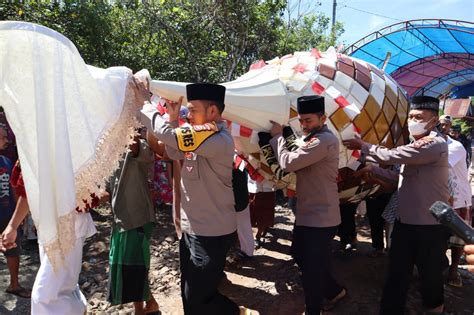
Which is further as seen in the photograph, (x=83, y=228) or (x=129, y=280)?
(x=129, y=280)

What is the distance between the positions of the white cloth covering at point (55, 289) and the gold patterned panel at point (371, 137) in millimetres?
2290

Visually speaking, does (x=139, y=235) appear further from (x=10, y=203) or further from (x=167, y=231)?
(x=167, y=231)

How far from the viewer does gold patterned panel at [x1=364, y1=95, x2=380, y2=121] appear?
3.26 m

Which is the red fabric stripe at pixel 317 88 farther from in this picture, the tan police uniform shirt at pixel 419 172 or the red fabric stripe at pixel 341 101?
the tan police uniform shirt at pixel 419 172

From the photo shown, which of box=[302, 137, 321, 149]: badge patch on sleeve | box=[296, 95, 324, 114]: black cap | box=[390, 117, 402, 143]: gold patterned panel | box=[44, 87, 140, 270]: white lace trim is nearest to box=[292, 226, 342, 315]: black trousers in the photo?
box=[302, 137, 321, 149]: badge patch on sleeve

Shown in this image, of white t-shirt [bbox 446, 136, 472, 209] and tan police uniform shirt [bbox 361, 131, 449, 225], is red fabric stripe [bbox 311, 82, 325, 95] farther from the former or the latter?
white t-shirt [bbox 446, 136, 472, 209]

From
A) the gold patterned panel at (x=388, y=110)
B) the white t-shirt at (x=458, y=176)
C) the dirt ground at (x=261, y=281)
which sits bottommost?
the dirt ground at (x=261, y=281)

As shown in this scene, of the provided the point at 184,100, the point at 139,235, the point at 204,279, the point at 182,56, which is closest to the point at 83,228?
the point at 139,235

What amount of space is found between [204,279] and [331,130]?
1.46m

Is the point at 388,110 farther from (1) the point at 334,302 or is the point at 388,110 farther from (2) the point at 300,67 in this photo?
(1) the point at 334,302

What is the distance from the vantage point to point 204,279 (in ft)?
8.69

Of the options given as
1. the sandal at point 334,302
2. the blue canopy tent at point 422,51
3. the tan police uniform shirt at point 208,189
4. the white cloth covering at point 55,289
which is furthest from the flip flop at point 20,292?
the blue canopy tent at point 422,51

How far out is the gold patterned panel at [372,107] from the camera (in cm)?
326

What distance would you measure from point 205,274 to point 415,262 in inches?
67.4
